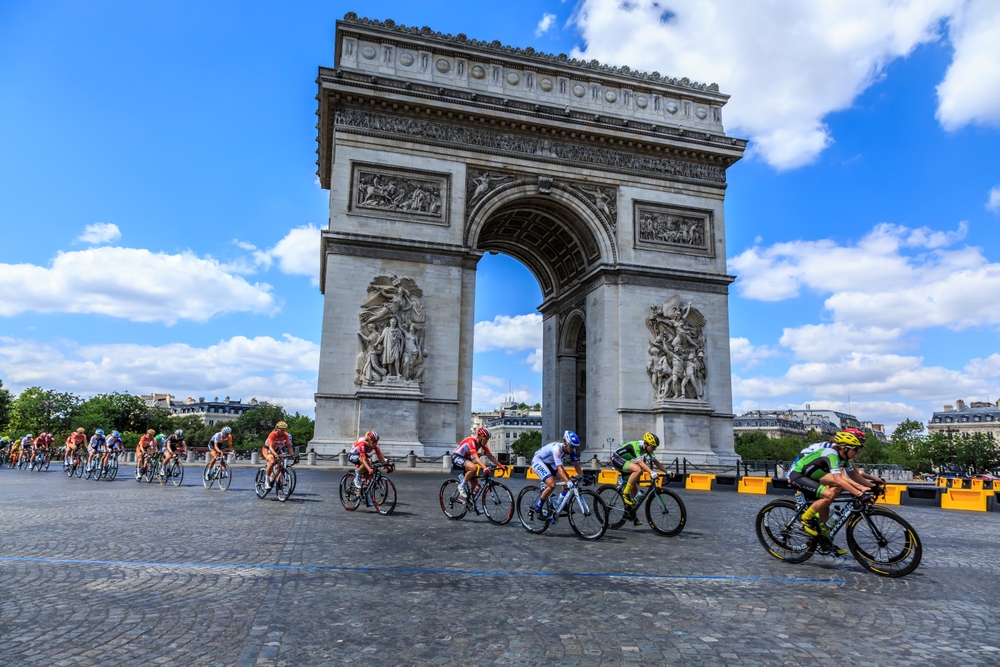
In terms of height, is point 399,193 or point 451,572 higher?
point 399,193

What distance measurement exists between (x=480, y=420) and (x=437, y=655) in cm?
14778

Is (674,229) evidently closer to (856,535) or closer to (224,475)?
(224,475)

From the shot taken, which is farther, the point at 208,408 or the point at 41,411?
the point at 208,408

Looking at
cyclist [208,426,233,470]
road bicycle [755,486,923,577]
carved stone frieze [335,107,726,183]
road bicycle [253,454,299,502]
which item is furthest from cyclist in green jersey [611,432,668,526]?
carved stone frieze [335,107,726,183]

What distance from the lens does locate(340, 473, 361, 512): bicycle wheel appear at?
39.7 feet

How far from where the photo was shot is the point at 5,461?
36.4 meters

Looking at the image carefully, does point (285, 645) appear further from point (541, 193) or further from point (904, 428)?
point (904, 428)

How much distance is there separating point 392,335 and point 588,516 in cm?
1765

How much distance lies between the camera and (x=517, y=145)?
97.5 ft

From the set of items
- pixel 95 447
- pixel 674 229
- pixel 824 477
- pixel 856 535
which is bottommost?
pixel 856 535

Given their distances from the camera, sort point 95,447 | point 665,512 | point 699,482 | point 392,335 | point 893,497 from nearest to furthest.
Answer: point 665,512
point 893,497
point 95,447
point 699,482
point 392,335

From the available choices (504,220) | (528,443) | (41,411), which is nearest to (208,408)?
(41,411)

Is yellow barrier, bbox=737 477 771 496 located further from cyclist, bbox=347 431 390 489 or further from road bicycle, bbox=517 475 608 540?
cyclist, bbox=347 431 390 489

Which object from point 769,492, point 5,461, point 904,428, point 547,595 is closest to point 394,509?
point 547,595
